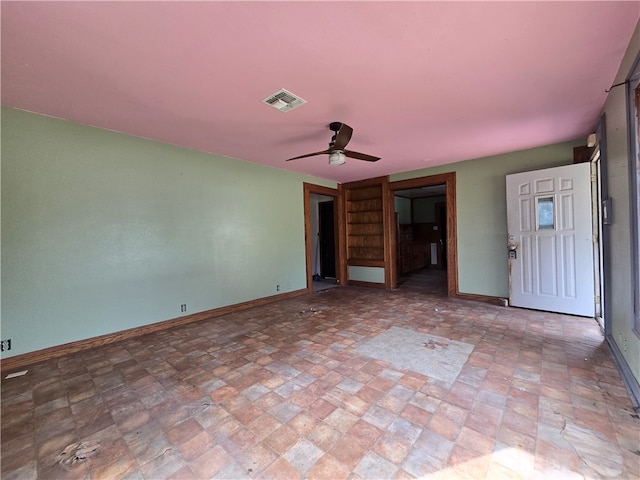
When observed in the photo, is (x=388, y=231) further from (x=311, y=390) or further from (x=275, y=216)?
(x=311, y=390)

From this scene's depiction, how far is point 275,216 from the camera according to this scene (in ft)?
16.3

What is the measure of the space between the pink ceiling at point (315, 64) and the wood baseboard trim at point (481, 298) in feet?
8.71

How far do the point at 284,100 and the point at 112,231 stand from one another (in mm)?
2557

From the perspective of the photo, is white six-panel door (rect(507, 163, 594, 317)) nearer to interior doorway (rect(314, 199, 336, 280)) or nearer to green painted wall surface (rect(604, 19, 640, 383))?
green painted wall surface (rect(604, 19, 640, 383))

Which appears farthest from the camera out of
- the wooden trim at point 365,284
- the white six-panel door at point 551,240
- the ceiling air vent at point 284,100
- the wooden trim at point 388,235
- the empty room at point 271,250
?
the wooden trim at point 365,284

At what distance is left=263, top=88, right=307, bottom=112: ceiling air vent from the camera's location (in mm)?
2314

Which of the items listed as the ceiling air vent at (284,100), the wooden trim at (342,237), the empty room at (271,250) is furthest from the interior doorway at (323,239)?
the ceiling air vent at (284,100)

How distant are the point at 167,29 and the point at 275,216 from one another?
11.4ft

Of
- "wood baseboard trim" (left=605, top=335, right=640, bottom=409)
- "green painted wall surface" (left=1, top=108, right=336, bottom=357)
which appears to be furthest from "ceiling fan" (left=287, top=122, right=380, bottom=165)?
"wood baseboard trim" (left=605, top=335, right=640, bottom=409)

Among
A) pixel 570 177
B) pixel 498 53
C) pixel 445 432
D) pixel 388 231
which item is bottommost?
pixel 445 432

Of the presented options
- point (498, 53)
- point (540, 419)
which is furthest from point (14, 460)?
point (498, 53)

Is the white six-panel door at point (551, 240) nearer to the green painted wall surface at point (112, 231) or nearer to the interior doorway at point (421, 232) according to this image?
the interior doorway at point (421, 232)

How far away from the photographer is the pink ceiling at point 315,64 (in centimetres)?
151

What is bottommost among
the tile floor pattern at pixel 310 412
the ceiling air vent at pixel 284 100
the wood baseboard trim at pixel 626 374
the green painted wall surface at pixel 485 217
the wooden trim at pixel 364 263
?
the tile floor pattern at pixel 310 412
